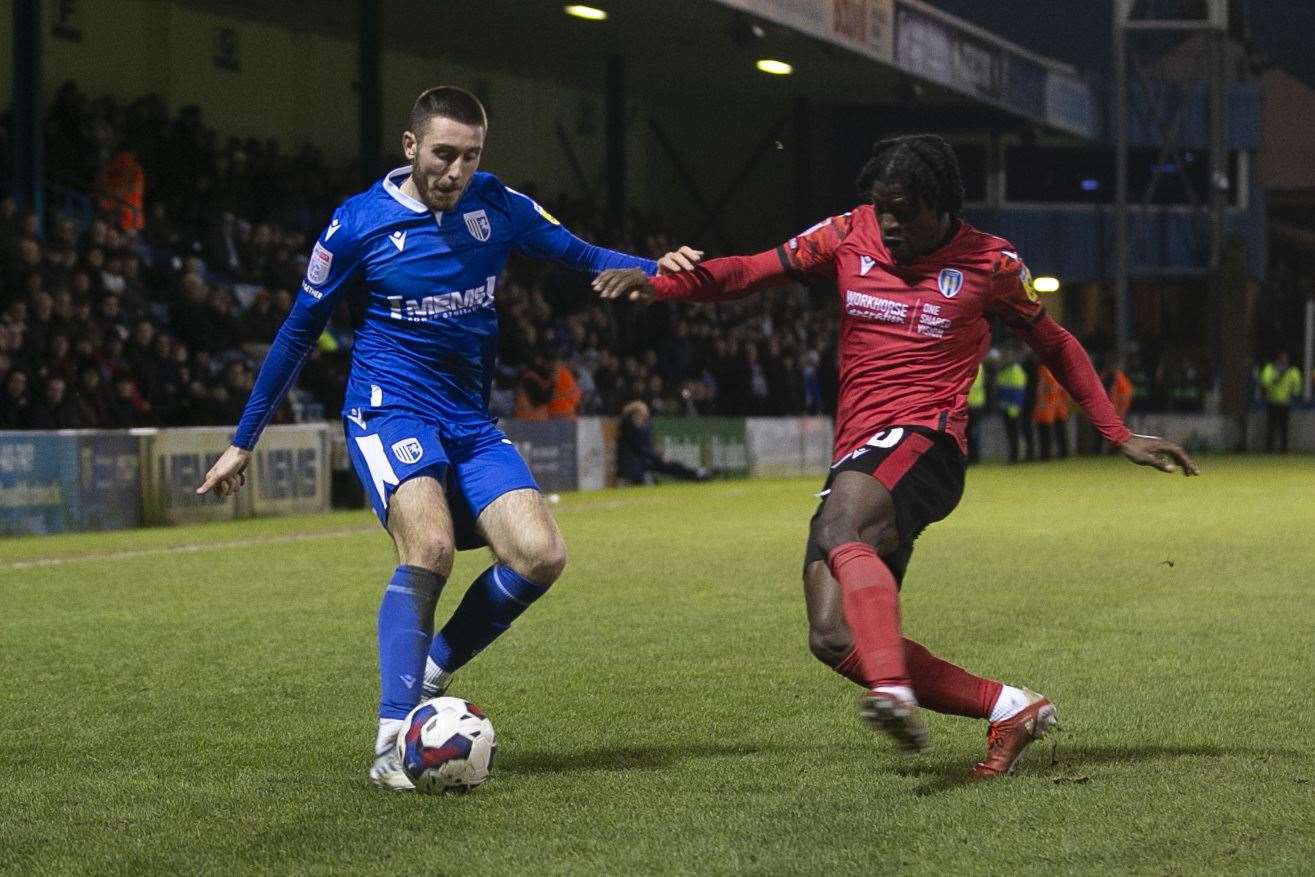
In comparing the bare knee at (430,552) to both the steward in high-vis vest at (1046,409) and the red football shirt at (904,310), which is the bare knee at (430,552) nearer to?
the red football shirt at (904,310)

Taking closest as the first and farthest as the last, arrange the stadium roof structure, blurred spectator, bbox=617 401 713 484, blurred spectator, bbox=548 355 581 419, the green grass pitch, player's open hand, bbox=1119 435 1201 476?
the green grass pitch
player's open hand, bbox=1119 435 1201 476
blurred spectator, bbox=548 355 581 419
blurred spectator, bbox=617 401 713 484
the stadium roof structure

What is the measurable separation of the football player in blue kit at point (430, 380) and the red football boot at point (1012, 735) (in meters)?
1.41

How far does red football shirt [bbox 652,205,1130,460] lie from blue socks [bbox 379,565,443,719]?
1207 mm

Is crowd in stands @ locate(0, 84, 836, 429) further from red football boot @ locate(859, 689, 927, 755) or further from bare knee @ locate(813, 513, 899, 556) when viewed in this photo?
red football boot @ locate(859, 689, 927, 755)

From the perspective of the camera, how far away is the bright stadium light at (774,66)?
1299 inches

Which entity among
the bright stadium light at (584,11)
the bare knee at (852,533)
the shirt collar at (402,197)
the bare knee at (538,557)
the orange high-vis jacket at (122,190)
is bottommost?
the bare knee at (538,557)

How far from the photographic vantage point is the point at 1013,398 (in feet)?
105

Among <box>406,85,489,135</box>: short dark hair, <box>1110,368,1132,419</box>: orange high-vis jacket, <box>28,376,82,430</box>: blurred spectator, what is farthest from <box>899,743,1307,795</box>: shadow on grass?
<box>1110,368,1132,419</box>: orange high-vis jacket

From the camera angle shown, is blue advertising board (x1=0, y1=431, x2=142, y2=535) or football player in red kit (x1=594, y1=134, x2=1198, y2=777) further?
blue advertising board (x1=0, y1=431, x2=142, y2=535)

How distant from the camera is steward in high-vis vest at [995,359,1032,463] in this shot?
1254 inches

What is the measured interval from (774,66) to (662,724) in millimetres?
27549

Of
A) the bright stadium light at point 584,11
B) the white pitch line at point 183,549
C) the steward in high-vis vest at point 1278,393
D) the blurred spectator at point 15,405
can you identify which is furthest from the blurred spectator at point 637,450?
the steward in high-vis vest at point 1278,393

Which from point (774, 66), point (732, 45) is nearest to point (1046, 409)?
point (774, 66)

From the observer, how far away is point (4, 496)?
15602 millimetres
